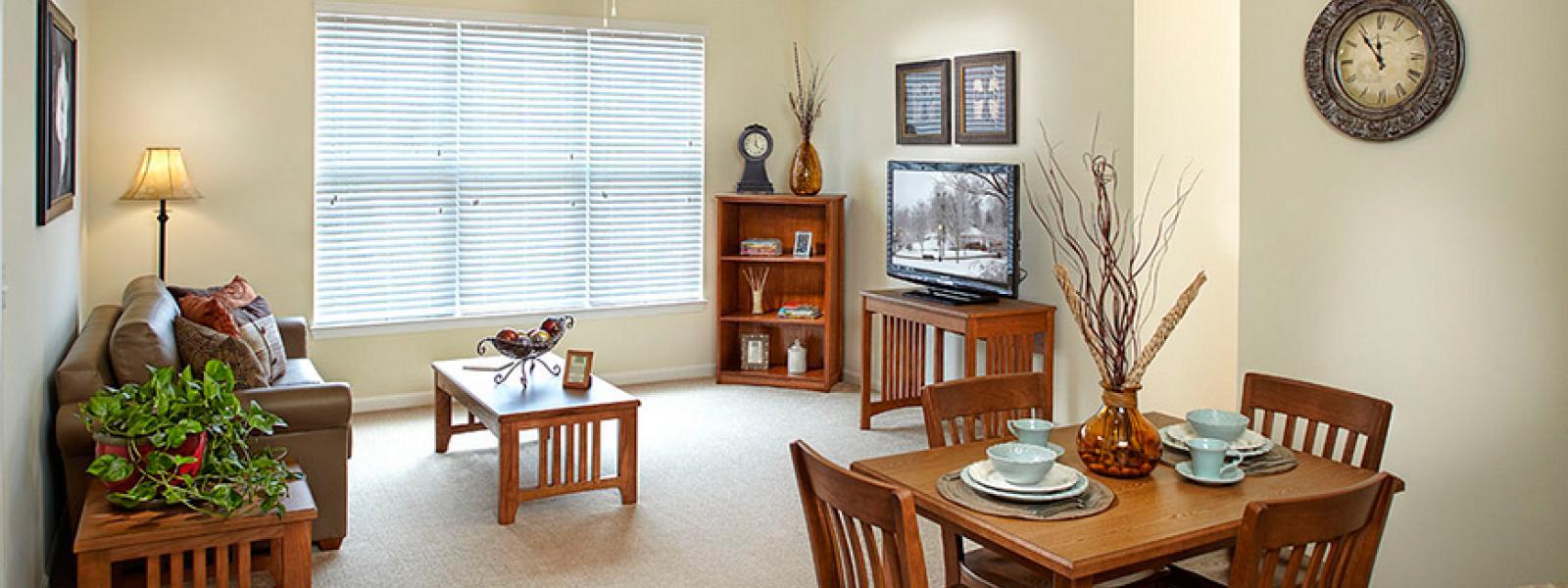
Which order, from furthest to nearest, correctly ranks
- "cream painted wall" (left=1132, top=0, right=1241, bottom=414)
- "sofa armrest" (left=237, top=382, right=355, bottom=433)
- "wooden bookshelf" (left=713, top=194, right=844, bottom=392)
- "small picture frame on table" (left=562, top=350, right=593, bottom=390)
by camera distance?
"wooden bookshelf" (left=713, top=194, right=844, bottom=392) < "cream painted wall" (left=1132, top=0, right=1241, bottom=414) < "small picture frame on table" (left=562, top=350, right=593, bottom=390) < "sofa armrest" (left=237, top=382, right=355, bottom=433)

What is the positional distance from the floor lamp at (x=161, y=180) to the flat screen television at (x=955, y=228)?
3.34 m

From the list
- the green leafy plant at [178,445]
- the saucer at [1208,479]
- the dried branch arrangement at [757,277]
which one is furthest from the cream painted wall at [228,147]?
the saucer at [1208,479]

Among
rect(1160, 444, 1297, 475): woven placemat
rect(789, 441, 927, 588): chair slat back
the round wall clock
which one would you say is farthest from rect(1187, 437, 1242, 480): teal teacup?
the round wall clock

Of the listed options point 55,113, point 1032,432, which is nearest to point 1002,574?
point 1032,432

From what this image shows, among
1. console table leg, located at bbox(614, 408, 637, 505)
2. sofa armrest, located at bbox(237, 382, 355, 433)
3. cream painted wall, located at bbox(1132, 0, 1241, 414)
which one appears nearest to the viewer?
sofa armrest, located at bbox(237, 382, 355, 433)

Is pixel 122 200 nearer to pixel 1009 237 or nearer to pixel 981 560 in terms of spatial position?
pixel 1009 237

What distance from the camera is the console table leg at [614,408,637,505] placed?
455 cm

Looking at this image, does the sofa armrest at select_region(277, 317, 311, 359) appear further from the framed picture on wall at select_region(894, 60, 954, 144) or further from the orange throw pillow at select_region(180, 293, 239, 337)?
the framed picture on wall at select_region(894, 60, 954, 144)

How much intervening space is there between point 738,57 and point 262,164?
8.93ft

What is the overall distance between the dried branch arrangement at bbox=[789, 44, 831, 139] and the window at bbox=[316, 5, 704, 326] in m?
0.60

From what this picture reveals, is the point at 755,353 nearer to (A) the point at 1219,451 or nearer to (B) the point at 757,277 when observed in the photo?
(B) the point at 757,277

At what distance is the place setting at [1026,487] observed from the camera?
2318 millimetres

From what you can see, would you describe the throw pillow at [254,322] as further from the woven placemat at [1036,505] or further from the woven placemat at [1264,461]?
the woven placemat at [1264,461]

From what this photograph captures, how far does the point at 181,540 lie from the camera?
3.04m
